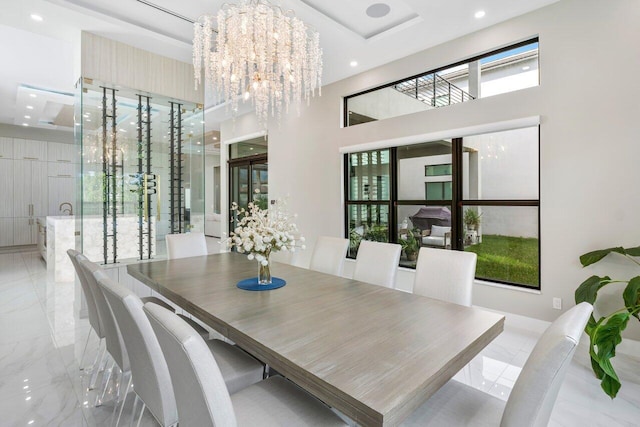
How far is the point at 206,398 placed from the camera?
3.24 feet

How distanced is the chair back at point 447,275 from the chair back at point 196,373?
1.75 m

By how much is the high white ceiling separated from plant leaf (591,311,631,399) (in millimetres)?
2969

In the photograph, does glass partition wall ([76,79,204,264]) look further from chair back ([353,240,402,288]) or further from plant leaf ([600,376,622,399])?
plant leaf ([600,376,622,399])

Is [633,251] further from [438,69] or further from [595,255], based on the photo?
[438,69]

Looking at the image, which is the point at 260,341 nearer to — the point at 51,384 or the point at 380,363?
the point at 380,363

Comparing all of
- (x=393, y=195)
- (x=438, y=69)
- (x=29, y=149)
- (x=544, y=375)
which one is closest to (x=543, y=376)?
(x=544, y=375)

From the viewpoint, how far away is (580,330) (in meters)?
1.06

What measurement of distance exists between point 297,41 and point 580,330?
312 cm

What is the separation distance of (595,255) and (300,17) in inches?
142

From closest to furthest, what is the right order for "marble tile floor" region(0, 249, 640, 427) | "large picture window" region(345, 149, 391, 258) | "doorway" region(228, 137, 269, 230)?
"marble tile floor" region(0, 249, 640, 427) < "large picture window" region(345, 149, 391, 258) < "doorway" region(228, 137, 269, 230)

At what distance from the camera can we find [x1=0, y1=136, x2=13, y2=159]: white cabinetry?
8.34 m

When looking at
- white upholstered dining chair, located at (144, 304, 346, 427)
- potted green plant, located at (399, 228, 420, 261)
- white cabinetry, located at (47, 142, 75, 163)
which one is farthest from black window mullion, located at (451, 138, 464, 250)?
white cabinetry, located at (47, 142, 75, 163)

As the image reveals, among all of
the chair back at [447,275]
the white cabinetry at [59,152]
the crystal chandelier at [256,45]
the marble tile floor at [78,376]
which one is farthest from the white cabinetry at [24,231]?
the chair back at [447,275]

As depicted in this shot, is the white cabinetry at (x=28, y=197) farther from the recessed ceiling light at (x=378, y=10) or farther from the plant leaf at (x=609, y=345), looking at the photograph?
the plant leaf at (x=609, y=345)
